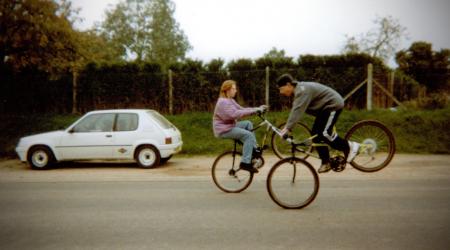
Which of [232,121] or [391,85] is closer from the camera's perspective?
[232,121]

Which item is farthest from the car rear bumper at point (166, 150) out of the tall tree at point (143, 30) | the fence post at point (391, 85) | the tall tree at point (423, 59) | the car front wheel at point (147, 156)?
the tall tree at point (143, 30)

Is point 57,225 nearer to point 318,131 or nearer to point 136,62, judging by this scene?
point 318,131

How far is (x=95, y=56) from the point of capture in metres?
18.1

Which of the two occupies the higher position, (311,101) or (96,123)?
(311,101)

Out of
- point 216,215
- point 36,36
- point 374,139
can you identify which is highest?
point 36,36

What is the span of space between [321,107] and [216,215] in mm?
2474

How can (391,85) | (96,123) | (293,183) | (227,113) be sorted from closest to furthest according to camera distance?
(293,183) < (227,113) < (96,123) < (391,85)

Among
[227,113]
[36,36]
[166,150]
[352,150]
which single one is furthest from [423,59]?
[227,113]

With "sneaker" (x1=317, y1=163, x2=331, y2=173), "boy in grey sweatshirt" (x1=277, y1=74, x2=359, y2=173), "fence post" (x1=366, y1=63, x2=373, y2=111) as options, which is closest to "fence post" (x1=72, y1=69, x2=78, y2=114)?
"fence post" (x1=366, y1=63, x2=373, y2=111)

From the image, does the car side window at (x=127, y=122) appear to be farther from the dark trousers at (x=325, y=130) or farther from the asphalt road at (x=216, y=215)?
the dark trousers at (x=325, y=130)

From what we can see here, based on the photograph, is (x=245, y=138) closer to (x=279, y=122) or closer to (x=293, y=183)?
(x=293, y=183)

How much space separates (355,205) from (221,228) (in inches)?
91.2

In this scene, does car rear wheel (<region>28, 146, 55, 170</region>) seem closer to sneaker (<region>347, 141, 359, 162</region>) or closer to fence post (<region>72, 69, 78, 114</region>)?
fence post (<region>72, 69, 78, 114</region>)

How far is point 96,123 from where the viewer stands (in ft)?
34.4
